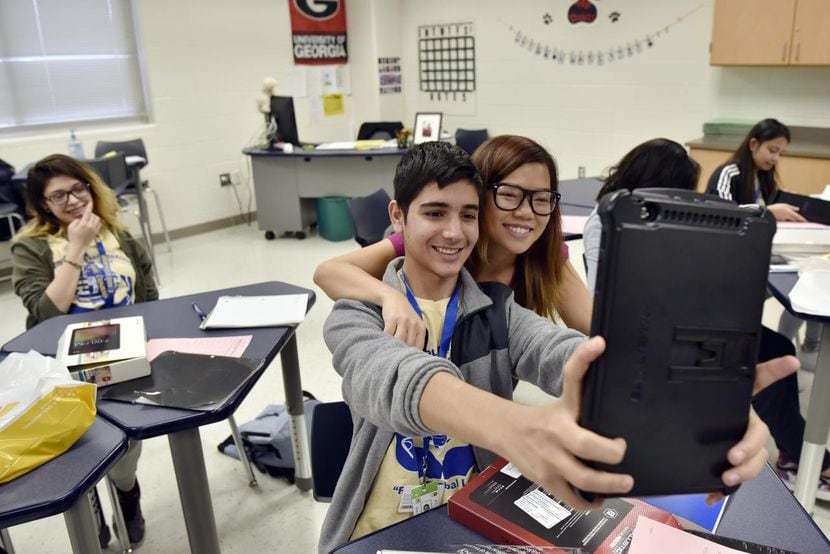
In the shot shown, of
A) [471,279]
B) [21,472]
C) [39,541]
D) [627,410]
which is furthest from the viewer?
[39,541]

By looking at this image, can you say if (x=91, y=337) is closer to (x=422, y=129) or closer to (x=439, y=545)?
(x=439, y=545)

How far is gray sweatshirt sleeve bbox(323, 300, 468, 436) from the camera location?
805 millimetres

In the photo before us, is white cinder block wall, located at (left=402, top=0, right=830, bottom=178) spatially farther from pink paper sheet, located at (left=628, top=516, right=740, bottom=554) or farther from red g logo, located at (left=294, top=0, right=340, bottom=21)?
pink paper sheet, located at (left=628, top=516, right=740, bottom=554)

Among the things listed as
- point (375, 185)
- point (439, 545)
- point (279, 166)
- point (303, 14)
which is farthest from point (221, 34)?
point (439, 545)

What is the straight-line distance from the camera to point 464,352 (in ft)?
3.96

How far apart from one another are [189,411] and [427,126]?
411 centimetres

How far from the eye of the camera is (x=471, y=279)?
1276 mm

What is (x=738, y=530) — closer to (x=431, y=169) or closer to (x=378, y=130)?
(x=431, y=169)

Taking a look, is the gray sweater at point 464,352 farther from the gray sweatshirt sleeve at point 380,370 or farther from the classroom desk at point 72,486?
the classroom desk at point 72,486

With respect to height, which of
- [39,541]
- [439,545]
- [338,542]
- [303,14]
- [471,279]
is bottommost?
[39,541]

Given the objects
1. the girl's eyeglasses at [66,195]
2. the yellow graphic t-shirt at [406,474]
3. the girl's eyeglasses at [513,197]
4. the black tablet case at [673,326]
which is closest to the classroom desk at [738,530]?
the yellow graphic t-shirt at [406,474]

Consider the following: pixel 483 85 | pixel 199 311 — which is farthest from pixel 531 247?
pixel 483 85

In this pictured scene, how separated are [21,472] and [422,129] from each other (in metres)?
4.39

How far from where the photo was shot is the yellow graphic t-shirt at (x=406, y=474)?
117cm
